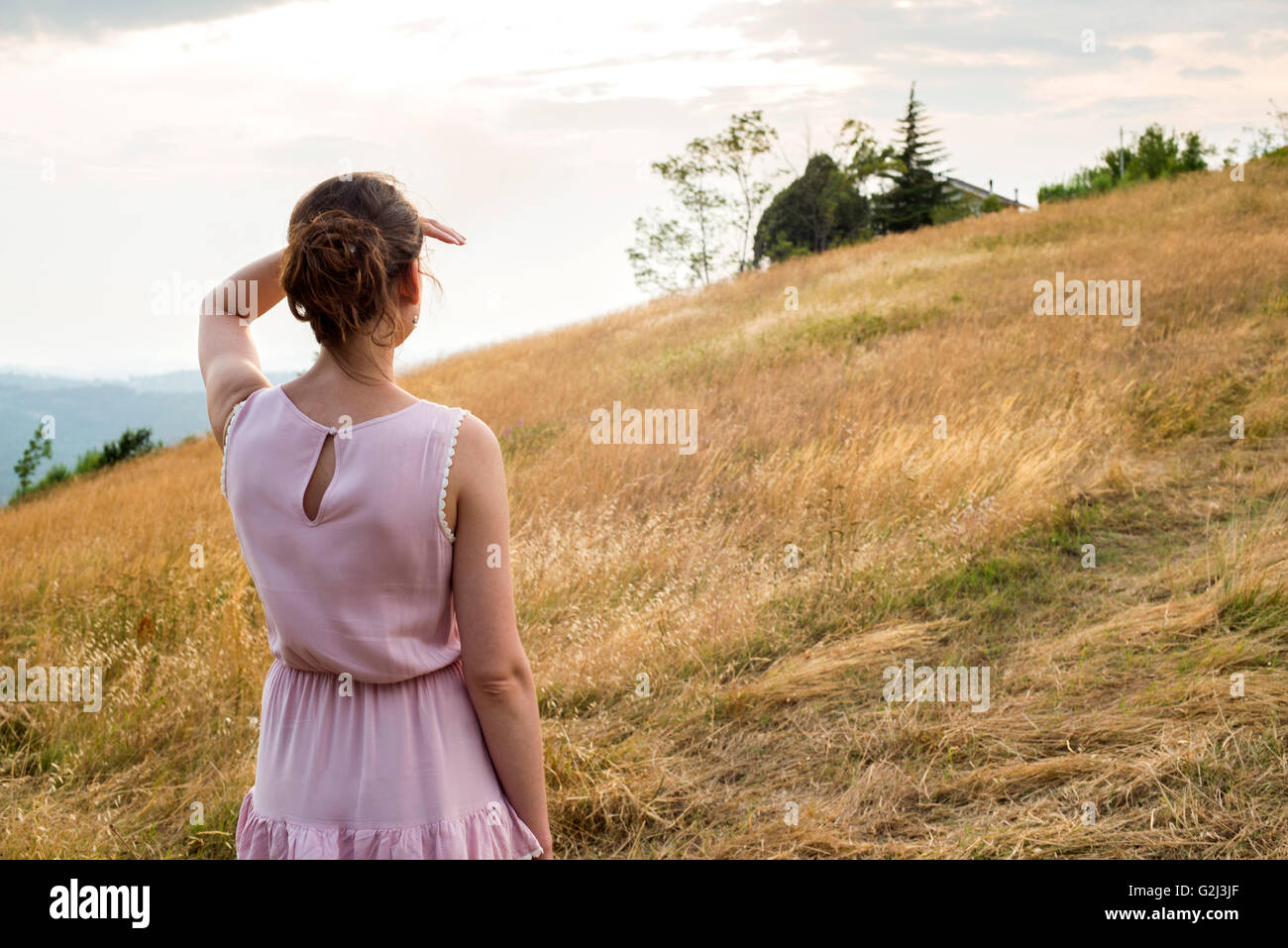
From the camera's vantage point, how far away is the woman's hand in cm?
170

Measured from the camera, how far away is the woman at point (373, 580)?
4.77 feet

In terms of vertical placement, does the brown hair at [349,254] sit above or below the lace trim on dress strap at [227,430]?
above

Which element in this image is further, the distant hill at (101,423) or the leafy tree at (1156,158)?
the leafy tree at (1156,158)

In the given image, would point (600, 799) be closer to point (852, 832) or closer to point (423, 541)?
point (852, 832)

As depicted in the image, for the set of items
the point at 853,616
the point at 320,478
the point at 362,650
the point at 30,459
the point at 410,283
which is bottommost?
the point at 853,616

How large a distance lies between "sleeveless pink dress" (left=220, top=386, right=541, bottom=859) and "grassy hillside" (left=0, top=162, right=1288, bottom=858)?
6.34 feet

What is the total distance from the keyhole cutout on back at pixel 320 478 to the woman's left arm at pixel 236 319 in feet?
1.14

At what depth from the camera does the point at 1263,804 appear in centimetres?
312

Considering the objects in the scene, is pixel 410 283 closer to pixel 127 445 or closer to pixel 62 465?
pixel 127 445

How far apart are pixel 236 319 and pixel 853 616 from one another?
3764 mm

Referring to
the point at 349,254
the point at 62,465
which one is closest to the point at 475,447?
the point at 349,254

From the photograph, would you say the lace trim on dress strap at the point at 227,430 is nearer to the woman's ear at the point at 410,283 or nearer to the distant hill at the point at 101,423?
the woman's ear at the point at 410,283

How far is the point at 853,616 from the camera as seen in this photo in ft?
16.0

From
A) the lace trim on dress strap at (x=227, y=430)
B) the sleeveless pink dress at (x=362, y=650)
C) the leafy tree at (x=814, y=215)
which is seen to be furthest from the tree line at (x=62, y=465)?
the leafy tree at (x=814, y=215)
